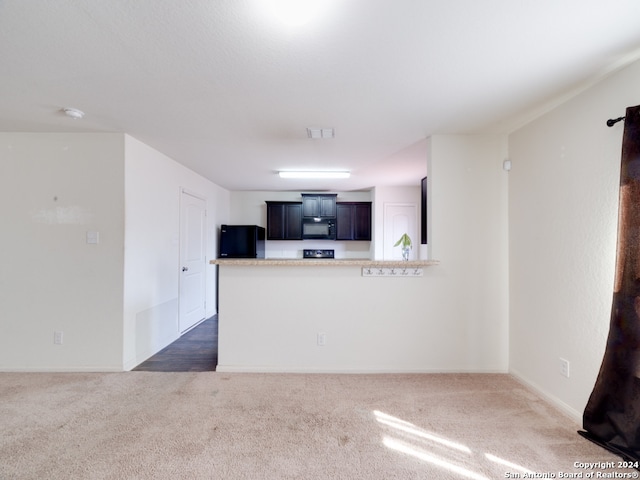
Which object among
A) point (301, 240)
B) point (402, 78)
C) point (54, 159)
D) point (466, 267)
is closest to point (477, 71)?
point (402, 78)

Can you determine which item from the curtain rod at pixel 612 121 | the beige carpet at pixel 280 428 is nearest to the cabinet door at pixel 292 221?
the beige carpet at pixel 280 428

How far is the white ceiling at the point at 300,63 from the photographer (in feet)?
4.26

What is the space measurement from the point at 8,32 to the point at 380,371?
11.2 ft

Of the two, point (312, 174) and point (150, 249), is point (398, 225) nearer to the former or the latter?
point (312, 174)

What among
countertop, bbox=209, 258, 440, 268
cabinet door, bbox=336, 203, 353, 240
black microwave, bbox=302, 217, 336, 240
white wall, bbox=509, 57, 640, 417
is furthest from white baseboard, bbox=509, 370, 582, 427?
black microwave, bbox=302, 217, 336, 240

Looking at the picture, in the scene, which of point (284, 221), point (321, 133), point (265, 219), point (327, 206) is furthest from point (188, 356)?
point (327, 206)

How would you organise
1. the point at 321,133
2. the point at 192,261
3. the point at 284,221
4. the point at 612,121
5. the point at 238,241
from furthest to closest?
the point at 284,221
the point at 238,241
the point at 192,261
the point at 321,133
the point at 612,121

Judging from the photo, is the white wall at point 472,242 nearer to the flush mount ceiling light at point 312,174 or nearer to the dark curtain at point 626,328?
the dark curtain at point 626,328

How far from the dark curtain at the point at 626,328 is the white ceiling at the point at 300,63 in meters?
0.65

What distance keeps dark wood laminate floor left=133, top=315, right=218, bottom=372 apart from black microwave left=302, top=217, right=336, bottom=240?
93.5 inches

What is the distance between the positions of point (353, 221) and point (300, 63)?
3.96 m

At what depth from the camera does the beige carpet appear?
1.56 meters

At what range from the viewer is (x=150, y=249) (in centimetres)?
314

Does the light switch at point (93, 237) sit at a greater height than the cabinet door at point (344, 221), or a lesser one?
lesser
